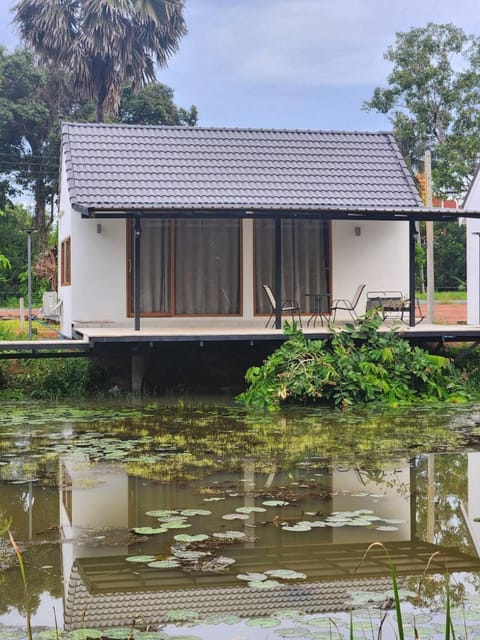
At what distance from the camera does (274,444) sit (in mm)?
9188

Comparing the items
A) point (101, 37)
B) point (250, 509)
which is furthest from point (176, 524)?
point (101, 37)

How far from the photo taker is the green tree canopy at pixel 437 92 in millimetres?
35031

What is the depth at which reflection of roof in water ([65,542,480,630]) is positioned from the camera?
4.37 metres

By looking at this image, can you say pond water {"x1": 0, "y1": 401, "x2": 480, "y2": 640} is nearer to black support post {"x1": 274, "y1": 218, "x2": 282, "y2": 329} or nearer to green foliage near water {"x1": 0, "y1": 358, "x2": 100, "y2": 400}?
green foliage near water {"x1": 0, "y1": 358, "x2": 100, "y2": 400}

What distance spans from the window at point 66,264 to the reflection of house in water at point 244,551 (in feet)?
28.5

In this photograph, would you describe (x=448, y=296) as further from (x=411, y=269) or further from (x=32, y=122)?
(x=411, y=269)

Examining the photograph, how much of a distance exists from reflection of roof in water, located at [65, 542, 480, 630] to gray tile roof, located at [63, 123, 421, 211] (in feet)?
30.9

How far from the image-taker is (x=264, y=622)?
164 inches

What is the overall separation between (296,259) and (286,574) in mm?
10897

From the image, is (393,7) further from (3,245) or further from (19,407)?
(19,407)

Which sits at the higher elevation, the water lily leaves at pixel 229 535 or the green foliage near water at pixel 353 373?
the green foliage near water at pixel 353 373

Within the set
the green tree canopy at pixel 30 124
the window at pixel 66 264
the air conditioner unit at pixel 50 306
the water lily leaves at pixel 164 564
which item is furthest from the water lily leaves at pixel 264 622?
the green tree canopy at pixel 30 124

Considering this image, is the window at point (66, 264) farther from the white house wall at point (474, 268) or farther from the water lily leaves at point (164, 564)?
the water lily leaves at point (164, 564)

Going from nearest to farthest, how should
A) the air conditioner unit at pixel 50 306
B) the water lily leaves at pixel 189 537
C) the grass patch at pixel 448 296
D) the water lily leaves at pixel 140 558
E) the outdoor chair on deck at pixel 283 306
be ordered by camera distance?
the water lily leaves at pixel 140 558, the water lily leaves at pixel 189 537, the outdoor chair on deck at pixel 283 306, the air conditioner unit at pixel 50 306, the grass patch at pixel 448 296
